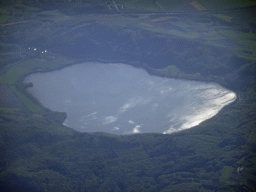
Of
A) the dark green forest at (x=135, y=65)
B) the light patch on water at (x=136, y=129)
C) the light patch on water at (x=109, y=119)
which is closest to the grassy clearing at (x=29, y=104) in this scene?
the dark green forest at (x=135, y=65)

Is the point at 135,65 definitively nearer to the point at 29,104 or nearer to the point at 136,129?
the point at 136,129

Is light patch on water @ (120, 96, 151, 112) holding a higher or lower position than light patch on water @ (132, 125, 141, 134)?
higher

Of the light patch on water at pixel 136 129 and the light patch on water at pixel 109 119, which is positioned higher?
the light patch on water at pixel 109 119

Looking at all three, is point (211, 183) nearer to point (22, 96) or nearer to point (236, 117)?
point (236, 117)

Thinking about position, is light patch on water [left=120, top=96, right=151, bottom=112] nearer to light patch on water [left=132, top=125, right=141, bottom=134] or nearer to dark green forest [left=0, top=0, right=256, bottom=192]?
light patch on water [left=132, top=125, right=141, bottom=134]

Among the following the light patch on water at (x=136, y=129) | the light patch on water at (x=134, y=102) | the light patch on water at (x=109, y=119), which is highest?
the light patch on water at (x=134, y=102)

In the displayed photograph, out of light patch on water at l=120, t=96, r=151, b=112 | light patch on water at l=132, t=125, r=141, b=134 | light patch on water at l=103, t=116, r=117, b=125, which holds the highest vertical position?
light patch on water at l=120, t=96, r=151, b=112

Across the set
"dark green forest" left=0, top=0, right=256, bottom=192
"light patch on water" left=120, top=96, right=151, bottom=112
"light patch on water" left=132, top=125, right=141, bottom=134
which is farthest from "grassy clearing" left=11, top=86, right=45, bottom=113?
"light patch on water" left=132, top=125, right=141, bottom=134

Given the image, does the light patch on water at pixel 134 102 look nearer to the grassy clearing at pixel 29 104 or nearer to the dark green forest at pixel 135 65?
the dark green forest at pixel 135 65
